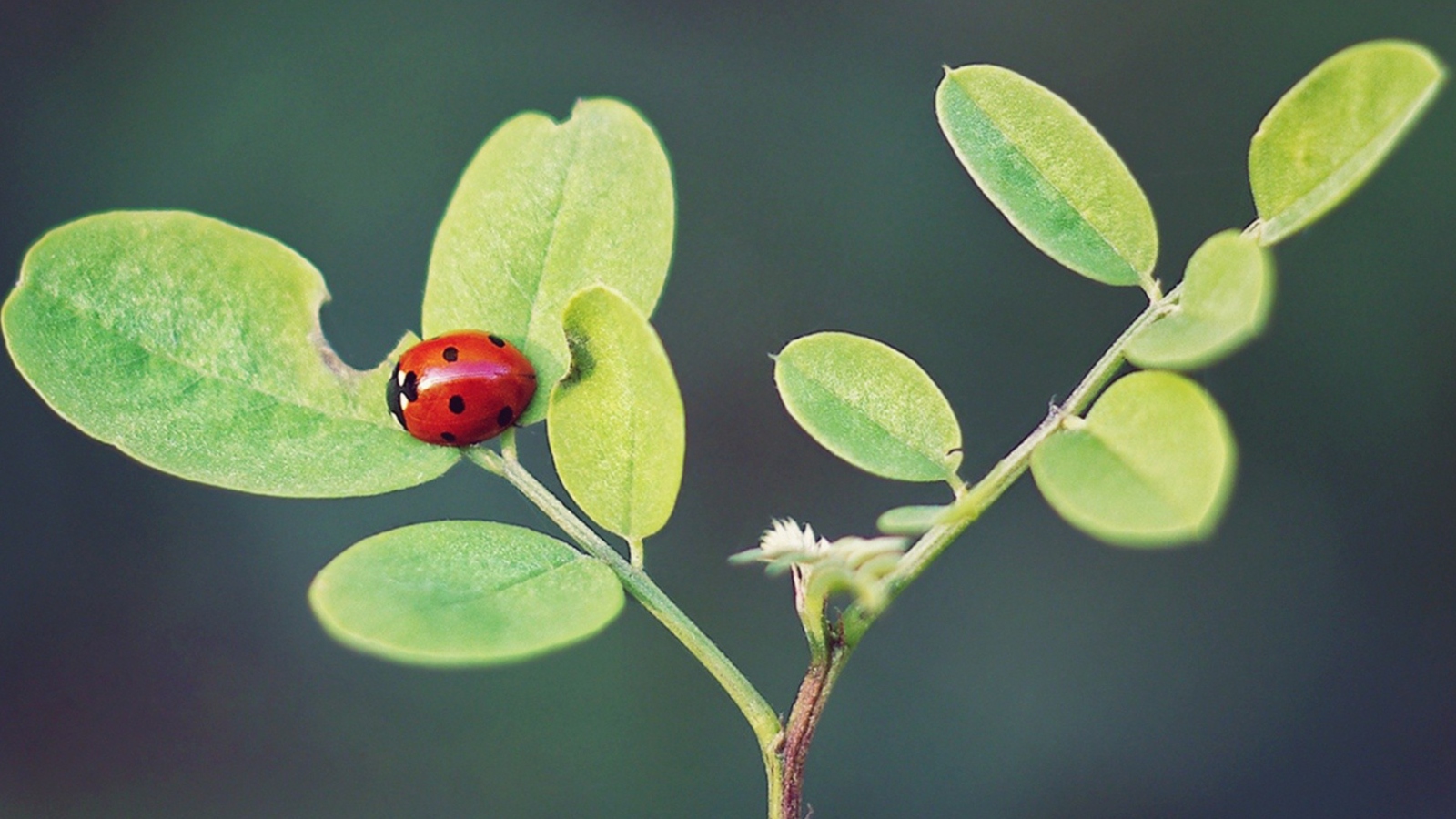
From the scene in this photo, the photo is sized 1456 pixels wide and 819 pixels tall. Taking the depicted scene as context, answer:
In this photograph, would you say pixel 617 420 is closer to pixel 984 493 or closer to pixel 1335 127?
pixel 984 493

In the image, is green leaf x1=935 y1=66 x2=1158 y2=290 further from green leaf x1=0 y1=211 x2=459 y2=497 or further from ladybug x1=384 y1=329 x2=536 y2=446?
green leaf x1=0 y1=211 x2=459 y2=497

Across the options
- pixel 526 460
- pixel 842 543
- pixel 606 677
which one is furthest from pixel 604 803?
pixel 842 543

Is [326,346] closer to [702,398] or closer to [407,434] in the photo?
[407,434]

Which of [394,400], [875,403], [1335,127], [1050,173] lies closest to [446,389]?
[394,400]

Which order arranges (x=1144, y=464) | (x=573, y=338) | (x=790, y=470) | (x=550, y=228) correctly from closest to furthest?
1. (x=1144, y=464)
2. (x=573, y=338)
3. (x=550, y=228)
4. (x=790, y=470)

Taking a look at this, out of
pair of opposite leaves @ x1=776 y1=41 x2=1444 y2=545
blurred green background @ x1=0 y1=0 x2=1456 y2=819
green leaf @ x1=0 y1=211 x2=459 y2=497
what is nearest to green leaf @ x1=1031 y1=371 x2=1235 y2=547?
pair of opposite leaves @ x1=776 y1=41 x2=1444 y2=545

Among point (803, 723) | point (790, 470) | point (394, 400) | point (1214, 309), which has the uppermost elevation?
point (1214, 309)
